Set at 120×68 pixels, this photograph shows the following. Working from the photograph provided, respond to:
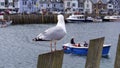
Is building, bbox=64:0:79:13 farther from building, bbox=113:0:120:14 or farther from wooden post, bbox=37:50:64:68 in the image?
wooden post, bbox=37:50:64:68

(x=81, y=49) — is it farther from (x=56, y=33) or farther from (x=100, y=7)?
(x=100, y=7)

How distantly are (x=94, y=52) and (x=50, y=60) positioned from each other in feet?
4.58

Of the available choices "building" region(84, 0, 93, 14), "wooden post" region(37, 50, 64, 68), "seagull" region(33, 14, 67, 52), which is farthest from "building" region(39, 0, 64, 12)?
"wooden post" region(37, 50, 64, 68)

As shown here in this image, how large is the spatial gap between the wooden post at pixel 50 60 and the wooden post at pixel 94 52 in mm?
956

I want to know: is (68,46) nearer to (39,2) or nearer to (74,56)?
(74,56)

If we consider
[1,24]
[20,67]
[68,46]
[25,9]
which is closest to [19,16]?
[1,24]

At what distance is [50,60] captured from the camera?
18.3 ft

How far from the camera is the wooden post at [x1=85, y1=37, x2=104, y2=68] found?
6650 mm

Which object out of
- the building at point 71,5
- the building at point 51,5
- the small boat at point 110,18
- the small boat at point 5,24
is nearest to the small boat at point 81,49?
the small boat at point 5,24

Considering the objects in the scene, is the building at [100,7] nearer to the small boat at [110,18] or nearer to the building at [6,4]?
the small boat at [110,18]

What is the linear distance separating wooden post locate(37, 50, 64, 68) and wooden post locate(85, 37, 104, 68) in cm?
96

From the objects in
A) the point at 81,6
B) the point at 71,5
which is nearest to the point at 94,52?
the point at 71,5

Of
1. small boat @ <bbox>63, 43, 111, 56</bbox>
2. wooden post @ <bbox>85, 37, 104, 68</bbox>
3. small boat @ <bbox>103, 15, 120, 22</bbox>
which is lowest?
small boat @ <bbox>103, 15, 120, 22</bbox>

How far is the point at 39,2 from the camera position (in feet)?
427
